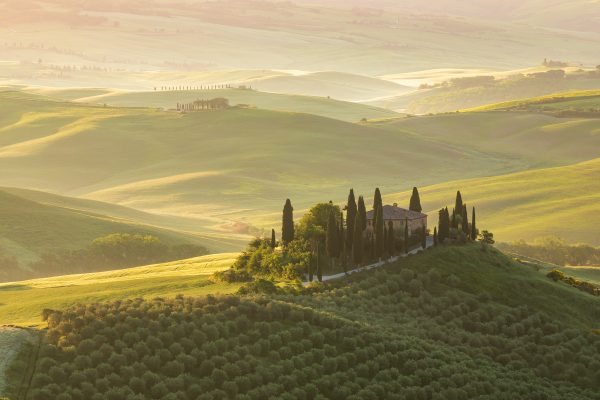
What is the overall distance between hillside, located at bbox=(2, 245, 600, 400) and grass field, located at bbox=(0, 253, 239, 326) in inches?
337

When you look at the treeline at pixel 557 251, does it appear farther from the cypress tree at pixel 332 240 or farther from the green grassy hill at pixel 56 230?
the cypress tree at pixel 332 240

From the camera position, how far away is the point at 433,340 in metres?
84.6

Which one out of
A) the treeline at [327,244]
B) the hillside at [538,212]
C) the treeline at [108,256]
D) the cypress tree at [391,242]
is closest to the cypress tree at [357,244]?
the treeline at [327,244]

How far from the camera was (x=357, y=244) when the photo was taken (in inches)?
3819

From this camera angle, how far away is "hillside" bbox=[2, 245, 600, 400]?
69750mm

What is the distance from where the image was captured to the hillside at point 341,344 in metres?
69.8

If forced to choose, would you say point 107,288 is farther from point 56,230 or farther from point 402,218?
point 56,230

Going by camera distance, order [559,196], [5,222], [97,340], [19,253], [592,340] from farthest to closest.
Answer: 1. [559,196]
2. [5,222]
3. [19,253]
4. [592,340]
5. [97,340]

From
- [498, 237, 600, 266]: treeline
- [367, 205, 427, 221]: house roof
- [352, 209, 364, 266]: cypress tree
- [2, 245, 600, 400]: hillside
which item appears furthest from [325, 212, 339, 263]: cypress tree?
[498, 237, 600, 266]: treeline

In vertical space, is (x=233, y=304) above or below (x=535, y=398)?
above

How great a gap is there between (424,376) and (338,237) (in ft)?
77.9

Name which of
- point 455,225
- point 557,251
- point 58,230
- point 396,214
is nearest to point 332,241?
point 396,214

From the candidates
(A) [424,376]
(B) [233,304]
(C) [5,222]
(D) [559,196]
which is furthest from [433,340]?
(D) [559,196]

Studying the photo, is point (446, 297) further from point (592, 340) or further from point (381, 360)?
point (381, 360)
